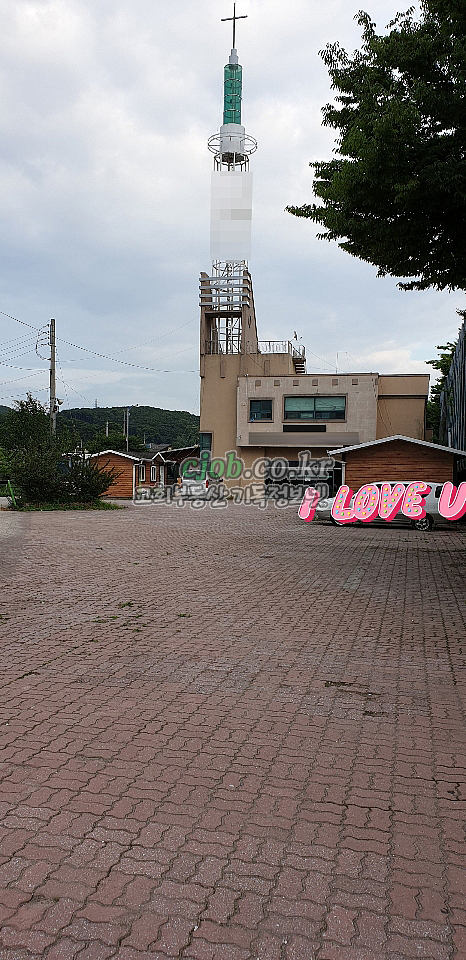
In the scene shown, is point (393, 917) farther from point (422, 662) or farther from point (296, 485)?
point (296, 485)

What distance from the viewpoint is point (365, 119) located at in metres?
9.21

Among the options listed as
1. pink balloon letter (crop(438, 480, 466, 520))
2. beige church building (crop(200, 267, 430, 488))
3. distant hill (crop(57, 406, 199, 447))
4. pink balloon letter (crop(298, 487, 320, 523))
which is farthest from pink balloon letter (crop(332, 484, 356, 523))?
distant hill (crop(57, 406, 199, 447))

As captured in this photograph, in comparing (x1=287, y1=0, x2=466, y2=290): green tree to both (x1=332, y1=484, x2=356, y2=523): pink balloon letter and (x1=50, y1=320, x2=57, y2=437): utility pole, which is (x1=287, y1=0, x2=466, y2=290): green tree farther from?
(x1=50, y1=320, x2=57, y2=437): utility pole

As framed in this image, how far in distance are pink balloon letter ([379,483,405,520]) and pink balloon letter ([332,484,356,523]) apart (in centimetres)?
101

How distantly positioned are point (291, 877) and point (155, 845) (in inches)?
26.5

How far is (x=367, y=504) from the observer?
23.8 m

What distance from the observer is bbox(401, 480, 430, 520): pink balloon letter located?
22531mm

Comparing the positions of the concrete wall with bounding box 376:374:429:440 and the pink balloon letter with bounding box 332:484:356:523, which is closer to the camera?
the pink balloon letter with bounding box 332:484:356:523

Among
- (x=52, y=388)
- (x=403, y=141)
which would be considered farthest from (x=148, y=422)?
(x=403, y=141)

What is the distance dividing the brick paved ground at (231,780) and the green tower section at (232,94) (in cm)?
5370

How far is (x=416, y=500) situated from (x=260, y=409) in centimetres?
2442

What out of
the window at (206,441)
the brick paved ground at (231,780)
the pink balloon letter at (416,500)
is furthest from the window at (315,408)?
the brick paved ground at (231,780)

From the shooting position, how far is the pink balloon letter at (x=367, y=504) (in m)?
23.7

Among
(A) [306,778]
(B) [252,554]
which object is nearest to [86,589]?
(B) [252,554]
